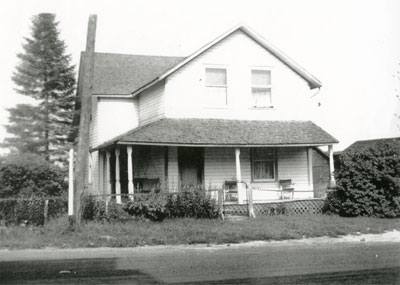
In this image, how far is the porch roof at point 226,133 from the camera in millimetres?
18750

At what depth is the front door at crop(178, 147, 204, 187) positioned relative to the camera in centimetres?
2059

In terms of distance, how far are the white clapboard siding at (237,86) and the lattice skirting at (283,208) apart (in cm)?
449

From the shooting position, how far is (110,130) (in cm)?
2425

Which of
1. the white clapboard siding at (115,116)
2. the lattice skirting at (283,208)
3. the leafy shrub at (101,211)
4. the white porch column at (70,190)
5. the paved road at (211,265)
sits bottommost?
the paved road at (211,265)

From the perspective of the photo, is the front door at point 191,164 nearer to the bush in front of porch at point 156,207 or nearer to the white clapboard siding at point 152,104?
the white clapboard siding at point 152,104

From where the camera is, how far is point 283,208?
18.9 meters

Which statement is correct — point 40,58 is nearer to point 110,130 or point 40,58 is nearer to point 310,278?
point 110,130

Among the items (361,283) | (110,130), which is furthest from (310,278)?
(110,130)

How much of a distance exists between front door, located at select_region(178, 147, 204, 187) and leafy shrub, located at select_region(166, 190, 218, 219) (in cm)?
431

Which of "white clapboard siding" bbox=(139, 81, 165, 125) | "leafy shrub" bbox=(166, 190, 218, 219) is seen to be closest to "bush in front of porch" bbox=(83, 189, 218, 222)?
"leafy shrub" bbox=(166, 190, 218, 219)

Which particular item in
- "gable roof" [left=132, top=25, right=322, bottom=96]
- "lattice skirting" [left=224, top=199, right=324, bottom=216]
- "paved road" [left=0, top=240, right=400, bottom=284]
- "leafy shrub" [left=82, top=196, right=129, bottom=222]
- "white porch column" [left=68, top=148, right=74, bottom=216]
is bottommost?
"paved road" [left=0, top=240, right=400, bottom=284]

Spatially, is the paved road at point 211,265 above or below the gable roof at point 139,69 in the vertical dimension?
below

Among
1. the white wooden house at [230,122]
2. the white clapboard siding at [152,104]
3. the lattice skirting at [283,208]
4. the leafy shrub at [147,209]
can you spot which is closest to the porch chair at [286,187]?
the white wooden house at [230,122]

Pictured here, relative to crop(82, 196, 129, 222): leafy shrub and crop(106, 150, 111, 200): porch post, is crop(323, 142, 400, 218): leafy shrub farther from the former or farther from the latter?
crop(106, 150, 111, 200): porch post
